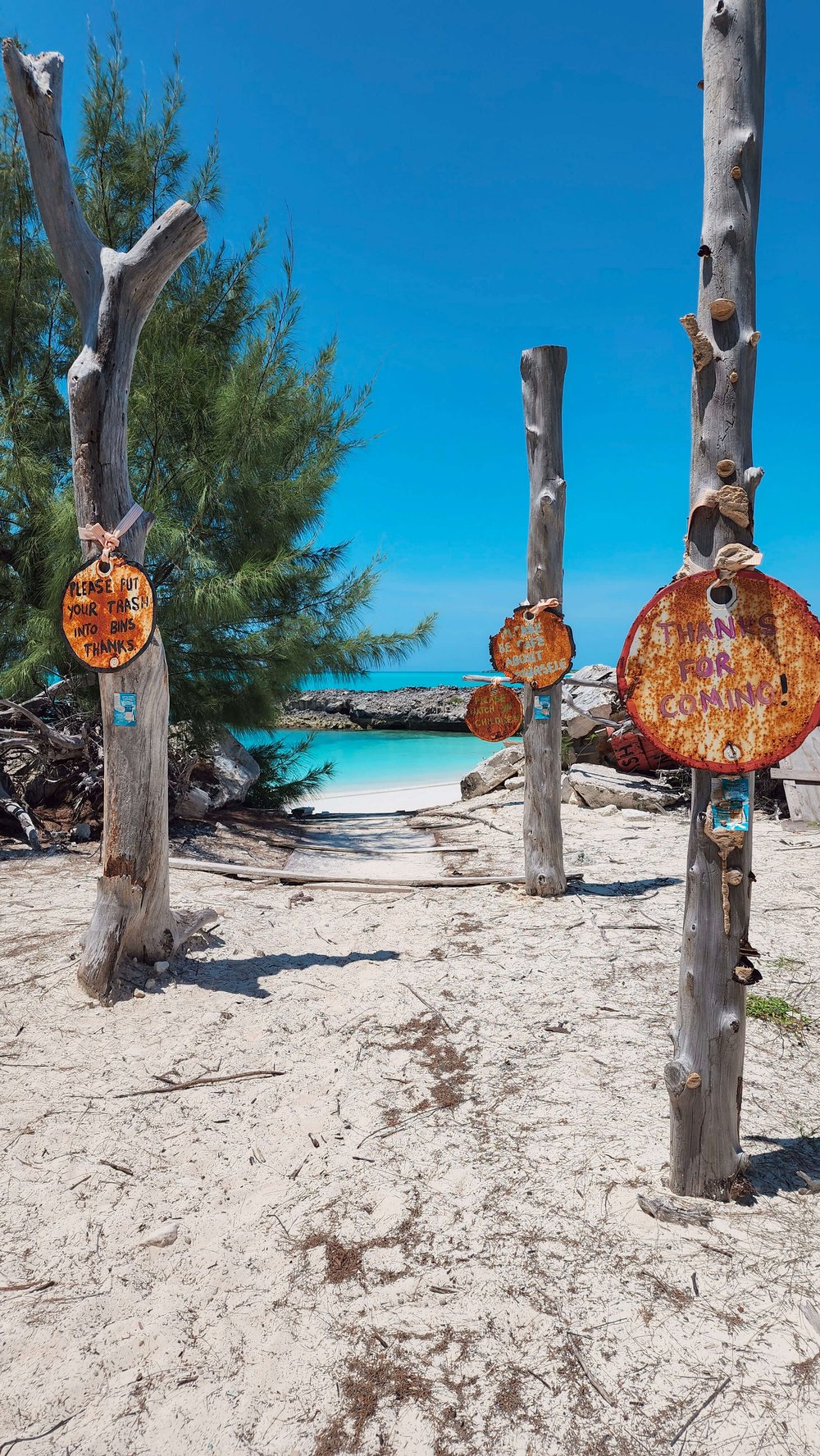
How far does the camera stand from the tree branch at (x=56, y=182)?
3402 mm

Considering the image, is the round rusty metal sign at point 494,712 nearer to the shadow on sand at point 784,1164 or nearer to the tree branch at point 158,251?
the tree branch at point 158,251

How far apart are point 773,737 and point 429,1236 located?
1.47 m

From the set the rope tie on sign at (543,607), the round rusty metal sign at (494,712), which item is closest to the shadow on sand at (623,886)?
the round rusty metal sign at (494,712)

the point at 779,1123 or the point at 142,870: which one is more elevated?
the point at 142,870

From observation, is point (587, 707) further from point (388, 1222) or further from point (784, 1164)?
point (388, 1222)

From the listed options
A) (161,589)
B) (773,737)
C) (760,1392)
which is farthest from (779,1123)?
(161,589)

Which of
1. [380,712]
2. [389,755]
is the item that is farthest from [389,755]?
[380,712]

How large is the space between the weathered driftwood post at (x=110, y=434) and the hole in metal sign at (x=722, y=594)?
90.9 inches

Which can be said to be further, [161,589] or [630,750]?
[630,750]

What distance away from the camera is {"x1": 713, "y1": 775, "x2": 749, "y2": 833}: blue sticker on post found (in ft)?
6.37

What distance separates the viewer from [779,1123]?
241 centimetres

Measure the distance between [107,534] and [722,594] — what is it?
2430 mm

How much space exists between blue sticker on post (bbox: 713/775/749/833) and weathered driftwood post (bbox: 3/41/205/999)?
92.4 inches

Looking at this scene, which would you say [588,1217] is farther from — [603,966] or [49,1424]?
[603,966]
